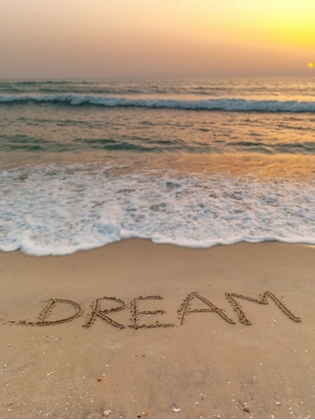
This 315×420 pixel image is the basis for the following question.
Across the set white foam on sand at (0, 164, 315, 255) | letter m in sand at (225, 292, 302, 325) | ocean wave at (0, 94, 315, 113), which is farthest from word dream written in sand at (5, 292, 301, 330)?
ocean wave at (0, 94, 315, 113)

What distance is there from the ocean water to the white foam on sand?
0.7 inches

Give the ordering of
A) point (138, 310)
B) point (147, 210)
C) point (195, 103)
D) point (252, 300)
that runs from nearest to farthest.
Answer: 1. point (138, 310)
2. point (252, 300)
3. point (147, 210)
4. point (195, 103)

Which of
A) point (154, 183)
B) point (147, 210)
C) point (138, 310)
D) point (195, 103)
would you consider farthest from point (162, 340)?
point (195, 103)

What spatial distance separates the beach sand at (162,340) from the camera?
212 centimetres

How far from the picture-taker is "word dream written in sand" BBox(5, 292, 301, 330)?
2.89 metres

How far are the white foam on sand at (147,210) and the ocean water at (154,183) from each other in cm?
2

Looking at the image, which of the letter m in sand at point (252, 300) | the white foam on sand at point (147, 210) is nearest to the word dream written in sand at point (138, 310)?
the letter m in sand at point (252, 300)

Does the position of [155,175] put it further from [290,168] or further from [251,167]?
[290,168]

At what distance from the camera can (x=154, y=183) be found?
6590mm

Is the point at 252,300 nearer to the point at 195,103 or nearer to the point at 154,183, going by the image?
the point at 154,183

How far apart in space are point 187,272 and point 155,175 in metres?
3.82

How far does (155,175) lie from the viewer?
718 cm

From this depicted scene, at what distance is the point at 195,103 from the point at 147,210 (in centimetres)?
1630

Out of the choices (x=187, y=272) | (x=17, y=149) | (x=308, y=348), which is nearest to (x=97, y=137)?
(x=17, y=149)
